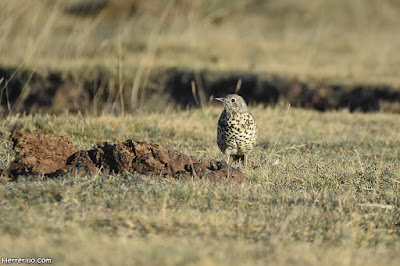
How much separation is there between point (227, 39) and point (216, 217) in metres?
10.7

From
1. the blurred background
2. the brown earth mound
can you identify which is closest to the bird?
the blurred background

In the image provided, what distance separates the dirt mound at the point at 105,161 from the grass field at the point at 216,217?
6.8 inches

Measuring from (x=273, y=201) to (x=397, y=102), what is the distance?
708 centimetres

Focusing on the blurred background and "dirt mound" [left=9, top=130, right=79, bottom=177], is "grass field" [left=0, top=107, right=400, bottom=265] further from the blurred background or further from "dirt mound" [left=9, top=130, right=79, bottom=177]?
the blurred background

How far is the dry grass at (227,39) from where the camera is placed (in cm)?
1079

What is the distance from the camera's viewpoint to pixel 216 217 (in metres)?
3.50

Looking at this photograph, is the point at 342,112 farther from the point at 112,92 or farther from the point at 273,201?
the point at 273,201

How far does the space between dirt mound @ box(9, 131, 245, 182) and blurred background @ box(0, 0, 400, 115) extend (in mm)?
2989

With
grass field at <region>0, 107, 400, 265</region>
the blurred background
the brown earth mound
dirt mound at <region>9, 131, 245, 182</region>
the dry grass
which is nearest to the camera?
grass field at <region>0, 107, 400, 265</region>

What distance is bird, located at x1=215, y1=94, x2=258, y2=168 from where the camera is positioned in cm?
520

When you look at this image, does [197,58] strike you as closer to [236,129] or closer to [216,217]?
[236,129]

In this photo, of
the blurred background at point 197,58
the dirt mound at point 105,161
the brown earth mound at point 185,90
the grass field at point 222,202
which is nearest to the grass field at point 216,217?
the grass field at point 222,202

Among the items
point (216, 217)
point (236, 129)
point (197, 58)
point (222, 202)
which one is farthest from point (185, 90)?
point (216, 217)

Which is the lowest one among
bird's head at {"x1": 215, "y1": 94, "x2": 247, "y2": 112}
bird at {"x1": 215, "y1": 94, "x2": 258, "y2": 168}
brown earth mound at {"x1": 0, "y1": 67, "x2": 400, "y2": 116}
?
brown earth mound at {"x1": 0, "y1": 67, "x2": 400, "y2": 116}
